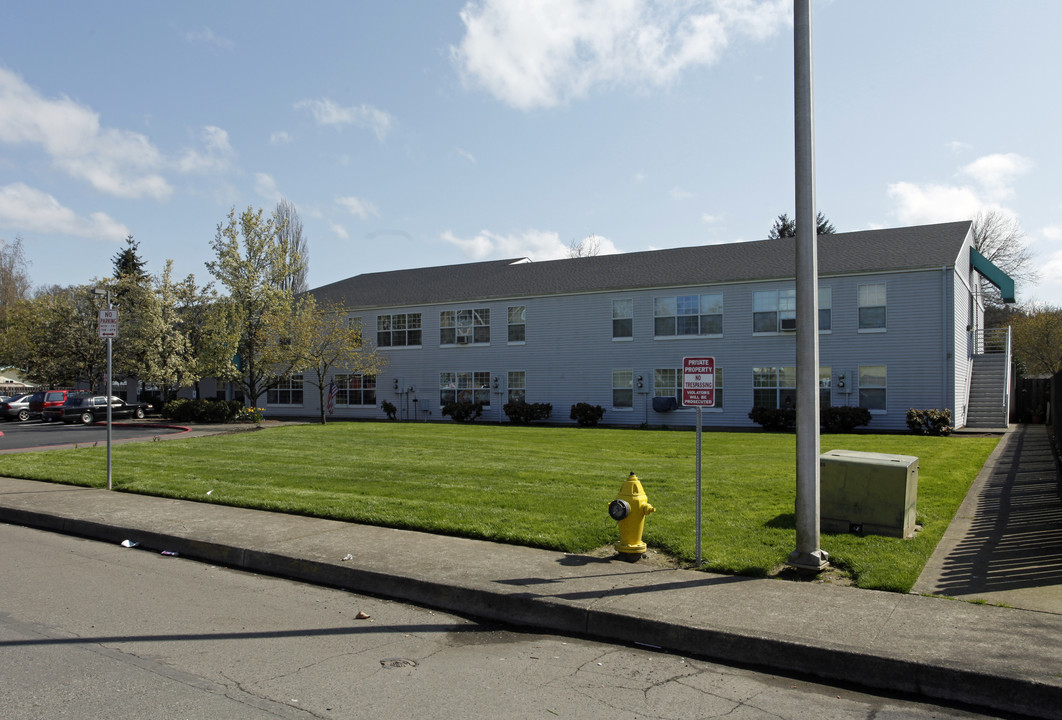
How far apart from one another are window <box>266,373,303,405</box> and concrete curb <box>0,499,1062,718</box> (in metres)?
31.6

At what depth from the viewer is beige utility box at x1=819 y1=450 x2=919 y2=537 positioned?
8.15 m

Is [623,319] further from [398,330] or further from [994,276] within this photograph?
[994,276]

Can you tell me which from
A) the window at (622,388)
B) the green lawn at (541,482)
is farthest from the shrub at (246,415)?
the window at (622,388)

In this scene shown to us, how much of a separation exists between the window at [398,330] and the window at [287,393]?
5292 millimetres

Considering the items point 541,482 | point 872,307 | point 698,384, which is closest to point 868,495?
point 698,384

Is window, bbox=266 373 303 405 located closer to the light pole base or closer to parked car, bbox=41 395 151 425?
parked car, bbox=41 395 151 425

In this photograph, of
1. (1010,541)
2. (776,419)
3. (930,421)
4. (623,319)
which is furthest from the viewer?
(623,319)

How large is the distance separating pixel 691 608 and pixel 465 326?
2930 centimetres

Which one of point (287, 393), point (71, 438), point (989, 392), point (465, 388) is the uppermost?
point (465, 388)

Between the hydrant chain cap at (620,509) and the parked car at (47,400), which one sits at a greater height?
the parked car at (47,400)

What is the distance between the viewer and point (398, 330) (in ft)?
121

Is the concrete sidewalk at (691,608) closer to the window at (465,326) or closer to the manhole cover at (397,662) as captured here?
the manhole cover at (397,662)

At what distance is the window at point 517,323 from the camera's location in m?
33.2

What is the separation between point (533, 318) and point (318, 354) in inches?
367
